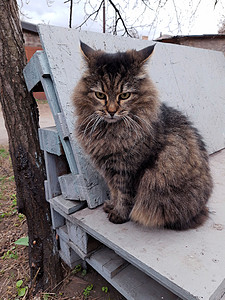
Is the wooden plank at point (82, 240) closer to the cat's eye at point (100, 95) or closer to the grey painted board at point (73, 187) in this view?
the grey painted board at point (73, 187)

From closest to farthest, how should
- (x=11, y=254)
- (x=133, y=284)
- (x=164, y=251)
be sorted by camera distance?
(x=164, y=251), (x=133, y=284), (x=11, y=254)

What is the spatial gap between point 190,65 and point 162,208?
6.54 feet

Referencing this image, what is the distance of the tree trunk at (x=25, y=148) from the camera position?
143 cm

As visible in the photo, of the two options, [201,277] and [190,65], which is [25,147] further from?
[190,65]

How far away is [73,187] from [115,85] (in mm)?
694

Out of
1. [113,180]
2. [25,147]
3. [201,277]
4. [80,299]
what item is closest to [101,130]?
[113,180]

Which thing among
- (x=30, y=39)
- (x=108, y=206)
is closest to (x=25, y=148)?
(x=108, y=206)

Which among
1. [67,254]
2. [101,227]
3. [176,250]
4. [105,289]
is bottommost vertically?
[105,289]

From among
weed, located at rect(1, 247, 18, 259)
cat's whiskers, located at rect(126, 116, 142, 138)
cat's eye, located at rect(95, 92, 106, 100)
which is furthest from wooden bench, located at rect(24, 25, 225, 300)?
weed, located at rect(1, 247, 18, 259)

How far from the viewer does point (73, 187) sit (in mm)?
1423

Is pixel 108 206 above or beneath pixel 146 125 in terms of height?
beneath

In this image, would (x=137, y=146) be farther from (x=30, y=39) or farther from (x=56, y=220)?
(x=30, y=39)

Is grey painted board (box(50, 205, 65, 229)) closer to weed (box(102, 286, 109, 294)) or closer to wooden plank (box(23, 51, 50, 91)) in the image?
weed (box(102, 286, 109, 294))

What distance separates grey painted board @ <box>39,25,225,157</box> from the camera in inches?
54.6
